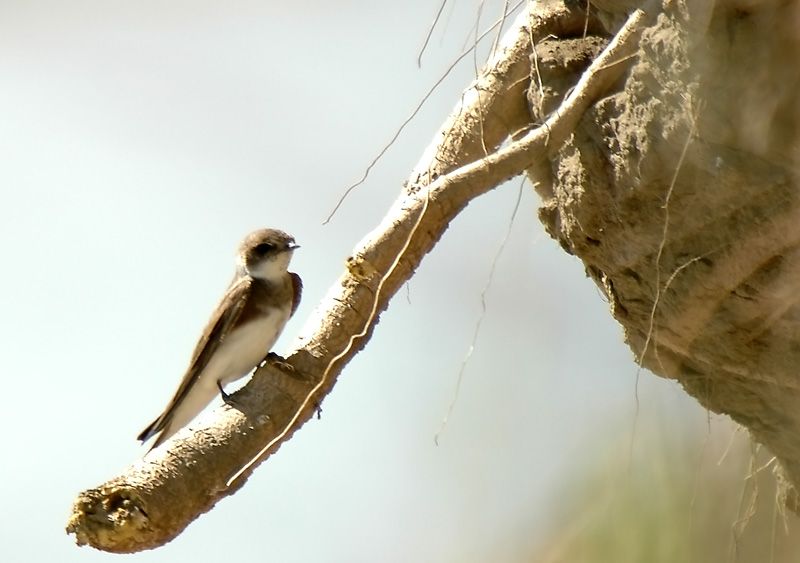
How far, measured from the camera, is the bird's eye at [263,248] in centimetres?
421

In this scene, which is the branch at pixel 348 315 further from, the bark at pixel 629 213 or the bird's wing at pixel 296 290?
the bird's wing at pixel 296 290

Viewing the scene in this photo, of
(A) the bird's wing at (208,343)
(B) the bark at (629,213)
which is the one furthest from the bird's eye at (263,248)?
(B) the bark at (629,213)

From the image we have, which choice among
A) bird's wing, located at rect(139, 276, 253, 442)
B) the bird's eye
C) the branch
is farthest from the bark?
the bird's eye

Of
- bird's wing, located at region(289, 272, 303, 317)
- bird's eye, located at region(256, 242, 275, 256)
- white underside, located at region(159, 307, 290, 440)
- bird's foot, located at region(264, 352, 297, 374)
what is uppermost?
bird's eye, located at region(256, 242, 275, 256)

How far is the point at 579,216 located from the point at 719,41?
50cm

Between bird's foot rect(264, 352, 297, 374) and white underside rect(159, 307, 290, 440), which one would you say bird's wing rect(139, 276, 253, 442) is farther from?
bird's foot rect(264, 352, 297, 374)

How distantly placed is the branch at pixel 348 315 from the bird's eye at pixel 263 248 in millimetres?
1743

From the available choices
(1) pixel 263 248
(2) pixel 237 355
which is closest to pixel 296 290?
(1) pixel 263 248

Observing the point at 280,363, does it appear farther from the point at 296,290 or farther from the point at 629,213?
the point at 296,290

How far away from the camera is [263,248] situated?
4.22 meters

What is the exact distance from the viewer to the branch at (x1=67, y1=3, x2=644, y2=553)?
78.4 inches

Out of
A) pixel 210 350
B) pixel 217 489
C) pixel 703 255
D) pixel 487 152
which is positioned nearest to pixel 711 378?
pixel 703 255

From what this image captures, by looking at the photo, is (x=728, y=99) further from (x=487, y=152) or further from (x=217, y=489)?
(x=217, y=489)

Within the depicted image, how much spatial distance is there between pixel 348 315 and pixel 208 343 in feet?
5.51
